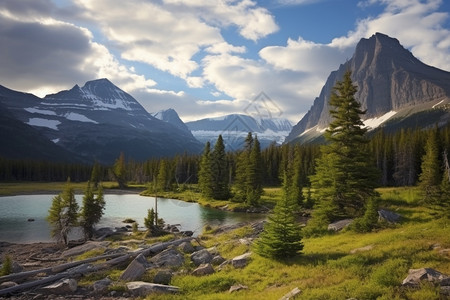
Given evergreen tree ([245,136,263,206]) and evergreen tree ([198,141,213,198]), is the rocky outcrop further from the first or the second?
evergreen tree ([198,141,213,198])

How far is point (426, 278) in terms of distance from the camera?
46.9 feet

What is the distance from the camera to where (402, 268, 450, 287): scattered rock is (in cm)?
1384

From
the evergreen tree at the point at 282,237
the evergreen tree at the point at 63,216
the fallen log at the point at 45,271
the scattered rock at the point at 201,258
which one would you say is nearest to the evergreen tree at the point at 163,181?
the evergreen tree at the point at 63,216

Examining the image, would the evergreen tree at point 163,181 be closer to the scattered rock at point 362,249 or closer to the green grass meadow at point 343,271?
the green grass meadow at point 343,271

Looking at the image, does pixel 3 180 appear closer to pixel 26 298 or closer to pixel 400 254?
pixel 26 298

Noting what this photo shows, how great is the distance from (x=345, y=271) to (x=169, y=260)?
43.3 ft

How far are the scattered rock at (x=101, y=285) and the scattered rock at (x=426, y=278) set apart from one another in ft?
53.3

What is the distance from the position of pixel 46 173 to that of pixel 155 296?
17858 centimetres

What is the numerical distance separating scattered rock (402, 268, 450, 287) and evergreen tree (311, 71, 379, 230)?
59.8 ft

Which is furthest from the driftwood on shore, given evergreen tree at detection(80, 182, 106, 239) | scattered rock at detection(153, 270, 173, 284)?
evergreen tree at detection(80, 182, 106, 239)

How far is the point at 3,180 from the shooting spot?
511ft

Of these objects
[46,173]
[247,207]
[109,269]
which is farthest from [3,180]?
[109,269]

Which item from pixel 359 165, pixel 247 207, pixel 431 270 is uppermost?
pixel 359 165

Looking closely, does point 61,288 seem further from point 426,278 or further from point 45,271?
point 426,278
